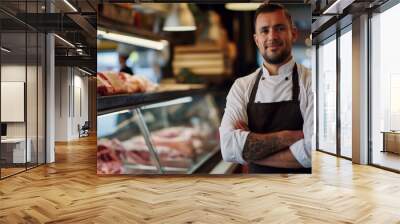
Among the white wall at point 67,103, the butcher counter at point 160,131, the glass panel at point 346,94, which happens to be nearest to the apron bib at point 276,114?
the butcher counter at point 160,131

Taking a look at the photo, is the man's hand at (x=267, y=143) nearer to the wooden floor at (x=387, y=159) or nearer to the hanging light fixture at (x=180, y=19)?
the hanging light fixture at (x=180, y=19)

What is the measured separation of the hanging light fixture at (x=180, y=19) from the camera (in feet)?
17.7

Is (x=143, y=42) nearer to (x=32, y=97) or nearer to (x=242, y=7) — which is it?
(x=242, y=7)

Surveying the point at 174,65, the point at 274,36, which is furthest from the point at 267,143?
the point at 174,65

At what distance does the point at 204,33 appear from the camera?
17.7 ft

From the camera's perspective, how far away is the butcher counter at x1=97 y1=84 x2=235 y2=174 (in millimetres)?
5355

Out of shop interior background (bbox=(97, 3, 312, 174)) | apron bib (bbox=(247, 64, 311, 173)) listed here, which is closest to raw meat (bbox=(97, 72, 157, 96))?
shop interior background (bbox=(97, 3, 312, 174))

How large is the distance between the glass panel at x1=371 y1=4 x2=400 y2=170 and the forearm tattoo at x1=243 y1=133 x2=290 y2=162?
7.99ft

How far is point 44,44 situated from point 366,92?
629 cm

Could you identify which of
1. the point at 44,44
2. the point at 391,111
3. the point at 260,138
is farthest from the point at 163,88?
the point at 391,111

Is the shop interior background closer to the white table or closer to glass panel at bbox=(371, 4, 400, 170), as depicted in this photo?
the white table

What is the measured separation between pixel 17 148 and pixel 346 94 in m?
6.61

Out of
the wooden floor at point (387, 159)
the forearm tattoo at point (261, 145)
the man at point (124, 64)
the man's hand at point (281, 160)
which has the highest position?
the man at point (124, 64)

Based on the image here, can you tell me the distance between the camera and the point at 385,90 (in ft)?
22.7
